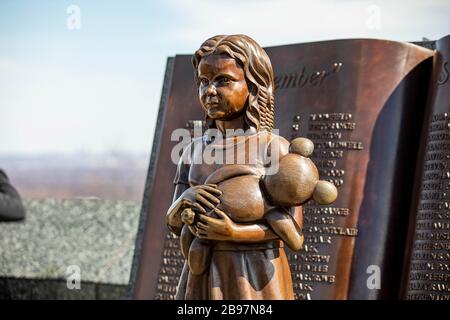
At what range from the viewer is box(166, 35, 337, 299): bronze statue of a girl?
14.0ft

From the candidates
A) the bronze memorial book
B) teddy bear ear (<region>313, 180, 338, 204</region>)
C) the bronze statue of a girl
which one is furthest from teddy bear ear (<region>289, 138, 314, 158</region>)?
the bronze memorial book

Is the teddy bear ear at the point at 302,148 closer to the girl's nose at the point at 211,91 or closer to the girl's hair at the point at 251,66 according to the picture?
the girl's hair at the point at 251,66

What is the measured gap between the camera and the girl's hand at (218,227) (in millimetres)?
4223

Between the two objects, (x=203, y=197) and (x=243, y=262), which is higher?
(x=203, y=197)

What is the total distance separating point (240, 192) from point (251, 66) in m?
0.55

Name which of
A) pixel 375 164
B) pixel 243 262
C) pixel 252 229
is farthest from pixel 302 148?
pixel 375 164

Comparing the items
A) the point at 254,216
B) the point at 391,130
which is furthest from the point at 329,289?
the point at 254,216

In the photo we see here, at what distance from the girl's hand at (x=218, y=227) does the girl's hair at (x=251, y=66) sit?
0.45 metres

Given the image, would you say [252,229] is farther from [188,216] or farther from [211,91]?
[211,91]

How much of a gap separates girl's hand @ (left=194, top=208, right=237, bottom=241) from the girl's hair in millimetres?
450

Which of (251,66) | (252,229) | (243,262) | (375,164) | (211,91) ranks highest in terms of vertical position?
(251,66)

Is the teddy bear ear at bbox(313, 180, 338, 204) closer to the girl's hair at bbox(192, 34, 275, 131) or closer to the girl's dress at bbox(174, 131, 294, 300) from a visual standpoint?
the girl's dress at bbox(174, 131, 294, 300)

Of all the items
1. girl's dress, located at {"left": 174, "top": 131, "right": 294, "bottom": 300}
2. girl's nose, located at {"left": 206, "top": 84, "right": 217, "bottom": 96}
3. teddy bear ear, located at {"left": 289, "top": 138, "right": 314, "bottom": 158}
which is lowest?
girl's dress, located at {"left": 174, "top": 131, "right": 294, "bottom": 300}

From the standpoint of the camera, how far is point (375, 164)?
625 centimetres
